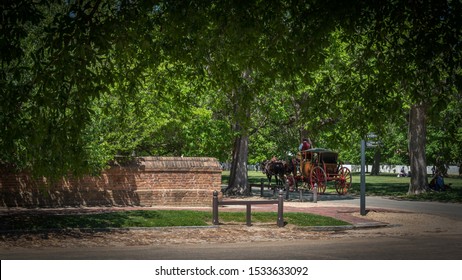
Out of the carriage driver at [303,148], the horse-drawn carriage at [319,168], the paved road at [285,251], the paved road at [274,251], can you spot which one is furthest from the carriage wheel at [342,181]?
the paved road at [274,251]

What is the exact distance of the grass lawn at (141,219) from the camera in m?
18.9

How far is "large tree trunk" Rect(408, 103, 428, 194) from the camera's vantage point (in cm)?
A: 3872

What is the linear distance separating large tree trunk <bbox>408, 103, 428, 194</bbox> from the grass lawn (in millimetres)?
18171

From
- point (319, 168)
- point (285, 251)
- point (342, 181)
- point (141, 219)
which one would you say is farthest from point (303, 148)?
point (285, 251)

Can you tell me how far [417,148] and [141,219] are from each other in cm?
2331

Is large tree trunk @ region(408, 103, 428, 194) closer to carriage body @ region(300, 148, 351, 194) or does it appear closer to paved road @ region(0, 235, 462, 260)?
carriage body @ region(300, 148, 351, 194)

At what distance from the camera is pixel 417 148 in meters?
39.1

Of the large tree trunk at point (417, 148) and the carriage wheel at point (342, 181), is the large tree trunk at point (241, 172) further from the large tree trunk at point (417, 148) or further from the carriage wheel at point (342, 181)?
the large tree trunk at point (417, 148)

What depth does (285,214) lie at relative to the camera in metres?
22.6

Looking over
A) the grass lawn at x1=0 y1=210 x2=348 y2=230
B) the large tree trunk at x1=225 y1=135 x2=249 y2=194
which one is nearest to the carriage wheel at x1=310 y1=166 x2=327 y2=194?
the large tree trunk at x1=225 y1=135 x2=249 y2=194

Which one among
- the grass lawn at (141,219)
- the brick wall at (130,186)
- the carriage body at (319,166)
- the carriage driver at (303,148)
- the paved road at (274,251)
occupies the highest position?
the carriage driver at (303,148)

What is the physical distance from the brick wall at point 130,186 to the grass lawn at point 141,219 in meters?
5.17

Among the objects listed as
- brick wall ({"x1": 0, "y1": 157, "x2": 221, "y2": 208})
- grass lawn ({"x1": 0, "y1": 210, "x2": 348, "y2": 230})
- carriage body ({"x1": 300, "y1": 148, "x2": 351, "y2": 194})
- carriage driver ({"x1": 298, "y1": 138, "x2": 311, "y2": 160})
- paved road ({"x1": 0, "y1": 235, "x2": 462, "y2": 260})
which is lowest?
paved road ({"x1": 0, "y1": 235, "x2": 462, "y2": 260})

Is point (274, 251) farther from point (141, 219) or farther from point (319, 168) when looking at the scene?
point (319, 168)
